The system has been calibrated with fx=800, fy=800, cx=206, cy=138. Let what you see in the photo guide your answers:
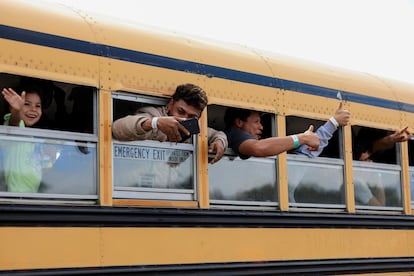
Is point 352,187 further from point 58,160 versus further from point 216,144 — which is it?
point 58,160

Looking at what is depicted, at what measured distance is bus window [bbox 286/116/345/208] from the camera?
536 centimetres

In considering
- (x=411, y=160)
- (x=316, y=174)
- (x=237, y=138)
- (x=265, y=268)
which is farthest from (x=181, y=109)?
(x=411, y=160)

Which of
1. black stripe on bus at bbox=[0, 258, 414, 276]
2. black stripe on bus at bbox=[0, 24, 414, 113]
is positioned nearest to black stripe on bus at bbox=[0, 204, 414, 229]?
black stripe on bus at bbox=[0, 258, 414, 276]

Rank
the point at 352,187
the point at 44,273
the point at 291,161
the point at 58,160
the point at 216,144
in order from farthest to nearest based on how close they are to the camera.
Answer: the point at 352,187
the point at 291,161
the point at 216,144
the point at 58,160
the point at 44,273

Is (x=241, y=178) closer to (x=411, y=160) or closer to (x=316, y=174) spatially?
(x=316, y=174)

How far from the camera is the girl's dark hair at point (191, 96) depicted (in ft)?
15.1

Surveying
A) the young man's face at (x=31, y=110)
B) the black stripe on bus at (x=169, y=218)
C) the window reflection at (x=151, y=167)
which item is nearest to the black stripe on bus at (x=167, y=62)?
the young man's face at (x=31, y=110)

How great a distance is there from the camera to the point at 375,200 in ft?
A: 19.7

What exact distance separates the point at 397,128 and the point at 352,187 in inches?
30.9

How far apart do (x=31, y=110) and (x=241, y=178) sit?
151 cm

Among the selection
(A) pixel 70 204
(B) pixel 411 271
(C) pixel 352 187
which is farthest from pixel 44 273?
(B) pixel 411 271

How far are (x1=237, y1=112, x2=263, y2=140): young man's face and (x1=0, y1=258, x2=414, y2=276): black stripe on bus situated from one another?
82 cm

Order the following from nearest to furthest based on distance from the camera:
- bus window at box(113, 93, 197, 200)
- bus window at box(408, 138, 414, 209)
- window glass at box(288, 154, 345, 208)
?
bus window at box(113, 93, 197, 200) → window glass at box(288, 154, 345, 208) → bus window at box(408, 138, 414, 209)

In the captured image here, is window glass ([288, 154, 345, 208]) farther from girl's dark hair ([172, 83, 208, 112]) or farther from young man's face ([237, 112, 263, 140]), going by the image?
girl's dark hair ([172, 83, 208, 112])
